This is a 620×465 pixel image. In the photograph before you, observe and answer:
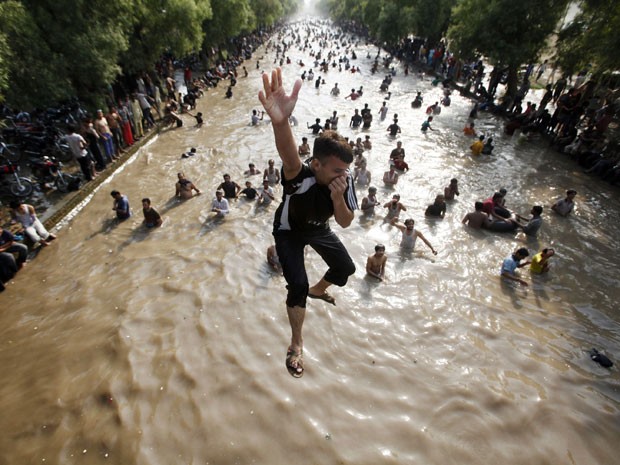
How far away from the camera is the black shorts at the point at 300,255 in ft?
9.65

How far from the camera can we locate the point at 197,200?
1103 cm

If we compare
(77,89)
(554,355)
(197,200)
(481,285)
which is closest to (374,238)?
(481,285)

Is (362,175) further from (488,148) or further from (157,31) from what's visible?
(157,31)

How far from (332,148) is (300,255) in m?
1.02

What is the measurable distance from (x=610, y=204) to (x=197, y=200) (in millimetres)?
14432

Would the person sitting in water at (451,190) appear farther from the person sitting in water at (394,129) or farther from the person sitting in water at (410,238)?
the person sitting in water at (394,129)

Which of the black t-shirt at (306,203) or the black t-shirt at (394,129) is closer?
the black t-shirt at (306,203)

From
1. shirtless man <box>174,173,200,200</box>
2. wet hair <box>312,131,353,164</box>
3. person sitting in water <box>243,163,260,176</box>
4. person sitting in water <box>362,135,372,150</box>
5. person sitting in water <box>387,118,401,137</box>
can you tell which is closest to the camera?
wet hair <box>312,131,353,164</box>

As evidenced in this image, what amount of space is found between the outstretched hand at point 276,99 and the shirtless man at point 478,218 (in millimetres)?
9009

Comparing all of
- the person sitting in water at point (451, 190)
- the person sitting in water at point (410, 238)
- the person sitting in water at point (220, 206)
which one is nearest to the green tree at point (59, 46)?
the person sitting in water at point (220, 206)

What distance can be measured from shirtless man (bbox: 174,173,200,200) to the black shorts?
29.4ft

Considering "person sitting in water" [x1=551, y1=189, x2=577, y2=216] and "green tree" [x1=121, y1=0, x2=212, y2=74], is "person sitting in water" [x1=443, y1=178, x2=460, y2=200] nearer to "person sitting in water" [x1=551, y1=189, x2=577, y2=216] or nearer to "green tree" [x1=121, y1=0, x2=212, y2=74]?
"person sitting in water" [x1=551, y1=189, x2=577, y2=216]

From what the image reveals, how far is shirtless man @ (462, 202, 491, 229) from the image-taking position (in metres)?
9.83

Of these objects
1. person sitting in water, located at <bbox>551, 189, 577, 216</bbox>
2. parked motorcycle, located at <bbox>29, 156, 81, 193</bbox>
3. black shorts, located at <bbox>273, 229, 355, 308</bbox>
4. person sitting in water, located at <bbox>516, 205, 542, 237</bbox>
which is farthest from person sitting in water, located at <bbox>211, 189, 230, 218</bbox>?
person sitting in water, located at <bbox>551, 189, 577, 216</bbox>
